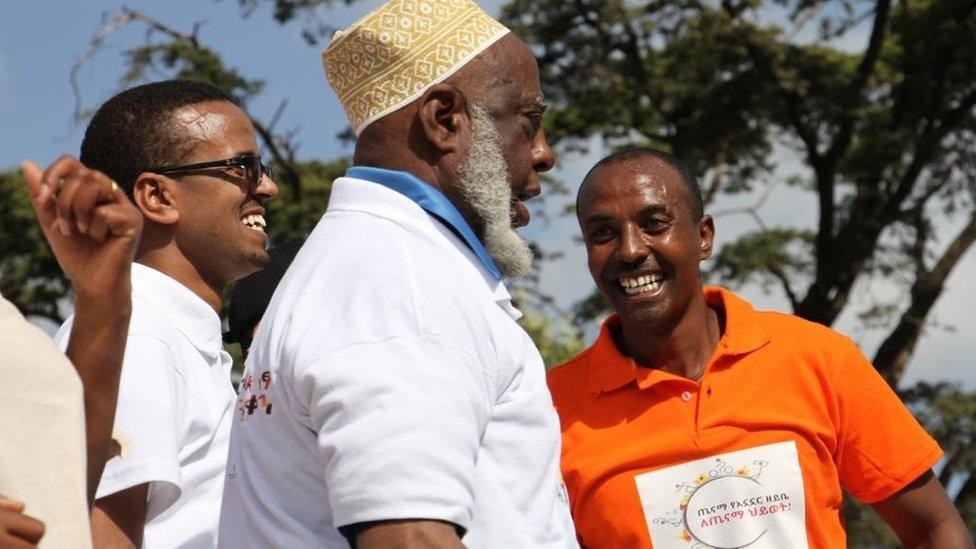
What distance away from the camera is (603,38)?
16.7 metres

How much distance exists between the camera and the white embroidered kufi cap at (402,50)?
9.91 ft

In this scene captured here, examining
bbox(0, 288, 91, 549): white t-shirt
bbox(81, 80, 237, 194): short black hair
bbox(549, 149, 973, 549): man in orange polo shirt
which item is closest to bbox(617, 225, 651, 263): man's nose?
bbox(549, 149, 973, 549): man in orange polo shirt

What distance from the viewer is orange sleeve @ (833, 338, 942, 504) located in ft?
13.9

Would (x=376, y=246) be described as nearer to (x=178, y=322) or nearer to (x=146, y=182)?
(x=178, y=322)

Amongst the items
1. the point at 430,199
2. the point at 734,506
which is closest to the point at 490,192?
the point at 430,199

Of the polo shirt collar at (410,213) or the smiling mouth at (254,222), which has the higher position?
the polo shirt collar at (410,213)

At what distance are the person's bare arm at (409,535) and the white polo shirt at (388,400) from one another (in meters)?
0.02

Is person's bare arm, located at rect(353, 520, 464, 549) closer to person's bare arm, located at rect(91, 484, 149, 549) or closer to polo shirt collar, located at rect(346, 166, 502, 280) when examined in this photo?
polo shirt collar, located at rect(346, 166, 502, 280)

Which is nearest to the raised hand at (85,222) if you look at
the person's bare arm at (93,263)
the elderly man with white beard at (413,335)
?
the person's bare arm at (93,263)

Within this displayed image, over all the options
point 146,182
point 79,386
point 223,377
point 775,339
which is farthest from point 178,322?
point 775,339

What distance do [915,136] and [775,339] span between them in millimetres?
12433

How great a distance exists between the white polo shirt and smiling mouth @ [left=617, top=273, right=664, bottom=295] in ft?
5.12

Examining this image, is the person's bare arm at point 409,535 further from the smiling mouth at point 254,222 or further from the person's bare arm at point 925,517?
the person's bare arm at point 925,517

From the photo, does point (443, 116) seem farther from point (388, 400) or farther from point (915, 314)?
point (915, 314)
